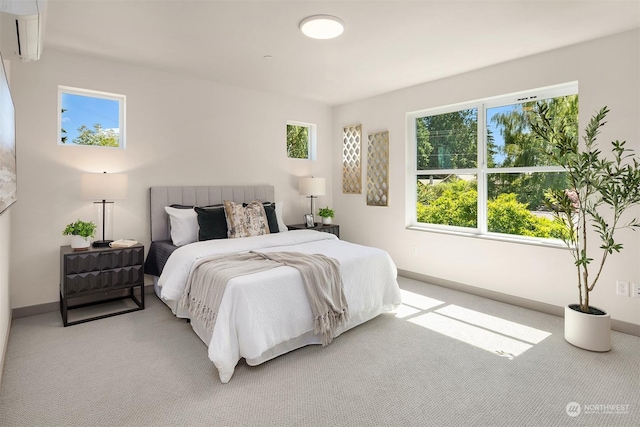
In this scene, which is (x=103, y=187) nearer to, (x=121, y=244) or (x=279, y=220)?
(x=121, y=244)

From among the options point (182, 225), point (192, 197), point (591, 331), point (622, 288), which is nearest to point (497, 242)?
point (622, 288)

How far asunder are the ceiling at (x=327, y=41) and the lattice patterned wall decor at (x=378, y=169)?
3.49ft

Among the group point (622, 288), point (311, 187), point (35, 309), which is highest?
point (311, 187)

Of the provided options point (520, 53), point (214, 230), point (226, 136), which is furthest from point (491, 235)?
point (226, 136)

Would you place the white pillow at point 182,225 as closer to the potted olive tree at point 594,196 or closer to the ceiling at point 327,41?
the ceiling at point 327,41

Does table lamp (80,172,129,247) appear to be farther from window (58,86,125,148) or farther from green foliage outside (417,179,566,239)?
green foliage outside (417,179,566,239)

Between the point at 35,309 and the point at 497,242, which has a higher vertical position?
the point at 497,242

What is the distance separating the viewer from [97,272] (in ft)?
10.4

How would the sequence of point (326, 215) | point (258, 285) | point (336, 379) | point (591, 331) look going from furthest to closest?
point (326, 215), point (591, 331), point (258, 285), point (336, 379)

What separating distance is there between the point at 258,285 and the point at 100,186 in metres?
2.01

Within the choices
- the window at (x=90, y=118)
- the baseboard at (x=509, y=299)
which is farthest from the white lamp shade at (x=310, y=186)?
the window at (x=90, y=118)

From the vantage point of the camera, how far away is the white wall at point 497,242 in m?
2.96

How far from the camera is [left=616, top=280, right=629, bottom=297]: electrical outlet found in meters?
2.98

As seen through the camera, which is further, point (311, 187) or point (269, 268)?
point (311, 187)
